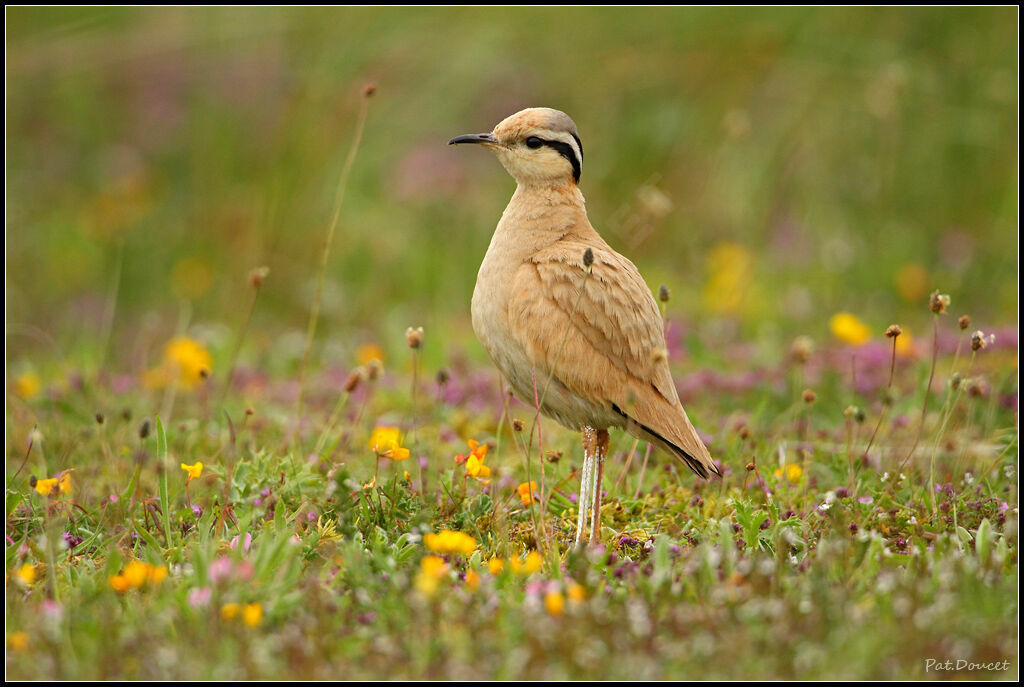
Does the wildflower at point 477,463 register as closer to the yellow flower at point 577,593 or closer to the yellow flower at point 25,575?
the yellow flower at point 577,593

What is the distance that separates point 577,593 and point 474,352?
4075 mm

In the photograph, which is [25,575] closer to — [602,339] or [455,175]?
[602,339]

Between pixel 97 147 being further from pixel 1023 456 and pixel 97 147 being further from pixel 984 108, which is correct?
pixel 1023 456

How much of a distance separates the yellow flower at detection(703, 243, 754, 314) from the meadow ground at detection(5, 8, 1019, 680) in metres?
0.05

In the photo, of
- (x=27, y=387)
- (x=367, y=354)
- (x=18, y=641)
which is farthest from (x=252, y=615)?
(x=367, y=354)

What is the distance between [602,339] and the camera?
4434 mm

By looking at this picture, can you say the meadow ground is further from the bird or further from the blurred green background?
the bird

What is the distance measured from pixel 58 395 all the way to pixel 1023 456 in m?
4.61

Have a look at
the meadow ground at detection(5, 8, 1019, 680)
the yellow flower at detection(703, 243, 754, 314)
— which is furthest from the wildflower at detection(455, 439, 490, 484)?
the yellow flower at detection(703, 243, 754, 314)

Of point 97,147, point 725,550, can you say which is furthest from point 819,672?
point 97,147

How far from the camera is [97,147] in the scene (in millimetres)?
10359

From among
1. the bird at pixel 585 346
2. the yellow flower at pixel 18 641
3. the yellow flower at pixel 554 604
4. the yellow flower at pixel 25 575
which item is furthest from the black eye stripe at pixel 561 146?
the yellow flower at pixel 18 641

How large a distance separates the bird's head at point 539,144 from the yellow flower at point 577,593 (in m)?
2.10

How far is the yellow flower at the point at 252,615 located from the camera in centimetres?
314
